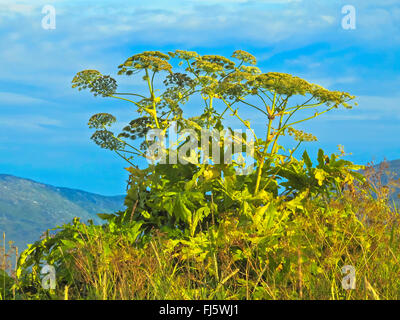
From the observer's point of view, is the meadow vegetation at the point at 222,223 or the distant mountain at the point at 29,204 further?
the distant mountain at the point at 29,204

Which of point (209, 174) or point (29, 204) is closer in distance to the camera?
point (209, 174)

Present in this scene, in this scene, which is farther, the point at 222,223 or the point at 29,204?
the point at 29,204

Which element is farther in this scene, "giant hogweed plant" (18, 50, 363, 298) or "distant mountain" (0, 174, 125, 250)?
"distant mountain" (0, 174, 125, 250)

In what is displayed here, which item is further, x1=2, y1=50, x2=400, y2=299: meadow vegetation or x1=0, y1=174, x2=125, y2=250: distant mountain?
x1=0, y1=174, x2=125, y2=250: distant mountain

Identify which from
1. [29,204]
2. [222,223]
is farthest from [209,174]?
[29,204]

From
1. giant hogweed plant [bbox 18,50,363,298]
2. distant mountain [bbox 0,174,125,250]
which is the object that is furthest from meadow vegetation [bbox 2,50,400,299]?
distant mountain [bbox 0,174,125,250]

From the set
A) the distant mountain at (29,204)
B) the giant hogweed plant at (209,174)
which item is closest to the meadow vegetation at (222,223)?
the giant hogweed plant at (209,174)

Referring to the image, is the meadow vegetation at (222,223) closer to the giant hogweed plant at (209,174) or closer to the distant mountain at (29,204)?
the giant hogweed plant at (209,174)

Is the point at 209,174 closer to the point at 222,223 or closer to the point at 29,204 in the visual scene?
the point at 222,223

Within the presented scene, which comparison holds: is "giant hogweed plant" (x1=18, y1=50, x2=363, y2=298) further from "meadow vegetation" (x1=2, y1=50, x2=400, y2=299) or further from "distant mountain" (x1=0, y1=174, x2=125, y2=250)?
"distant mountain" (x1=0, y1=174, x2=125, y2=250)
